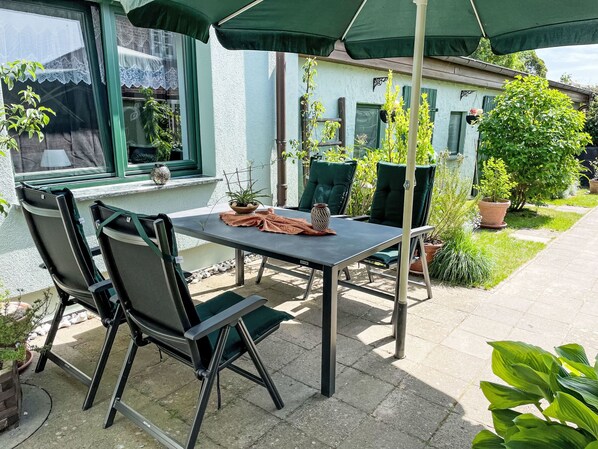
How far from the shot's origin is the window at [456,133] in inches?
351

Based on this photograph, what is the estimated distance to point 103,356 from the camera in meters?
2.19

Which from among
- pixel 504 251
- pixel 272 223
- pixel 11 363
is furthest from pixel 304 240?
pixel 504 251

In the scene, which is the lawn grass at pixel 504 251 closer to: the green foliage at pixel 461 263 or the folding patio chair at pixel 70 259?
the green foliage at pixel 461 263

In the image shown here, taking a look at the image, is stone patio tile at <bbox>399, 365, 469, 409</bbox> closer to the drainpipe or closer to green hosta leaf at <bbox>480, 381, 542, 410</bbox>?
green hosta leaf at <bbox>480, 381, 542, 410</bbox>

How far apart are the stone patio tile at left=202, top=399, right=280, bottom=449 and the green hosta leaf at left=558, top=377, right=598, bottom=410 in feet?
4.62

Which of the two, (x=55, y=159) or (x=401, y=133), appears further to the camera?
(x=401, y=133)

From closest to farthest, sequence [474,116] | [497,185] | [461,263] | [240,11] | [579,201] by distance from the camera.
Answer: [240,11], [461,263], [497,185], [474,116], [579,201]

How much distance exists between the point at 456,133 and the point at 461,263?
587 cm

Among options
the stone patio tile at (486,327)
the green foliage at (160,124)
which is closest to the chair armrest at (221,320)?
the stone patio tile at (486,327)

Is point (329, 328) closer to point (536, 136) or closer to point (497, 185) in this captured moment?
point (497, 185)

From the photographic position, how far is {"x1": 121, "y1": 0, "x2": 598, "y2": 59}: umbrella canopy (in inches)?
94.6

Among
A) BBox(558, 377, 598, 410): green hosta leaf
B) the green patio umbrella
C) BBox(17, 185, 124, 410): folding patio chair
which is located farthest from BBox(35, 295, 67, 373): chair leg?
BBox(558, 377, 598, 410): green hosta leaf

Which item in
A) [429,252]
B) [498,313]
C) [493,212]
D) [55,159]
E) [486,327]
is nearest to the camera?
[486,327]

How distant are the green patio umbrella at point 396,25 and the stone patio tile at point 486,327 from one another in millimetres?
776
